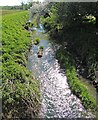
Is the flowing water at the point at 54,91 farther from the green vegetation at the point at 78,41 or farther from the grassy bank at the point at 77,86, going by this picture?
the green vegetation at the point at 78,41

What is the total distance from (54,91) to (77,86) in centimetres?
194

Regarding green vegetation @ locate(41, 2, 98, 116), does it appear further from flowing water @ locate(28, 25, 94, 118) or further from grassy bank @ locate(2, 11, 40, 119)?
grassy bank @ locate(2, 11, 40, 119)

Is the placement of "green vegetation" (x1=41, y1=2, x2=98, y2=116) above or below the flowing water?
above

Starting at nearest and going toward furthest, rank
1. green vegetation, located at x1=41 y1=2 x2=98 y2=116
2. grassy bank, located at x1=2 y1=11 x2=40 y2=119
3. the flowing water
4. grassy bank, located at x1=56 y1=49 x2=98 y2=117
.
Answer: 1. grassy bank, located at x1=2 y1=11 x2=40 y2=119
2. the flowing water
3. grassy bank, located at x1=56 y1=49 x2=98 y2=117
4. green vegetation, located at x1=41 y1=2 x2=98 y2=116

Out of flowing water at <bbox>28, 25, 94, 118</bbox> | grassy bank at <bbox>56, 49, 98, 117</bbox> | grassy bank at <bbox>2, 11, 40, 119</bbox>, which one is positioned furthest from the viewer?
grassy bank at <bbox>56, 49, 98, 117</bbox>

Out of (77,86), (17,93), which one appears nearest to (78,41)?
(77,86)

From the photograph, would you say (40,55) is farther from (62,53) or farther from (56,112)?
(56,112)

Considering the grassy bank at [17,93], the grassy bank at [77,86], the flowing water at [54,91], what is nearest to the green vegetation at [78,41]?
the grassy bank at [77,86]

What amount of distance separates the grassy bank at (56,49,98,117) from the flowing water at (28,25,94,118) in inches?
14.6

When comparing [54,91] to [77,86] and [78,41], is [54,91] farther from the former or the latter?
[78,41]

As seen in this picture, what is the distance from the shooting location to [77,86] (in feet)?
70.2

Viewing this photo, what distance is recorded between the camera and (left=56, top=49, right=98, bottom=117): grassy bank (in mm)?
18761

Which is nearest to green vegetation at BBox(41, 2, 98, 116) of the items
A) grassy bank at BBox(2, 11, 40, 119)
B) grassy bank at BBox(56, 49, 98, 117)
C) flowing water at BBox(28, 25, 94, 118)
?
grassy bank at BBox(56, 49, 98, 117)

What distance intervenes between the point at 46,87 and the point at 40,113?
4.56 m
